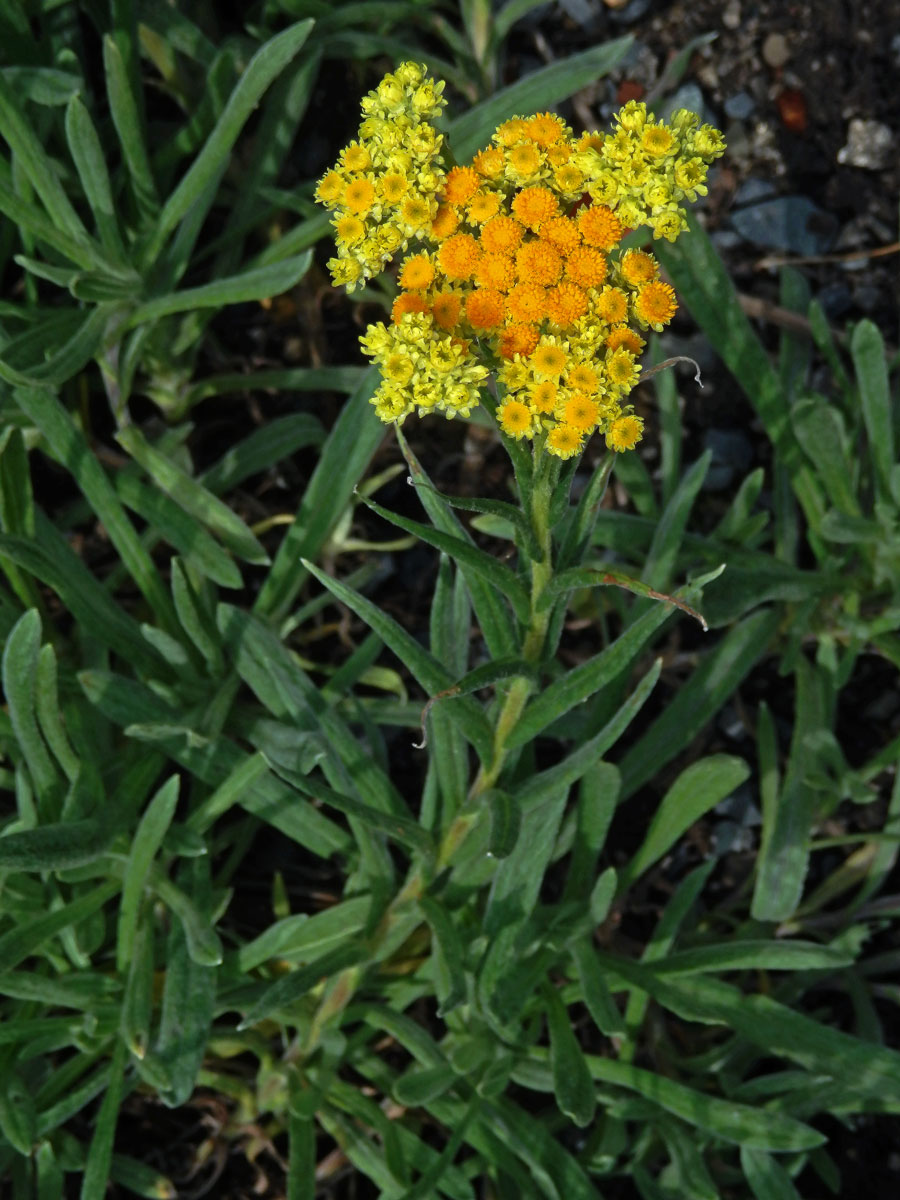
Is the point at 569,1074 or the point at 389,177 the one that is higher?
the point at 389,177

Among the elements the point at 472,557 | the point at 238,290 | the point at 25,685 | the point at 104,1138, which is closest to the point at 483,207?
the point at 472,557

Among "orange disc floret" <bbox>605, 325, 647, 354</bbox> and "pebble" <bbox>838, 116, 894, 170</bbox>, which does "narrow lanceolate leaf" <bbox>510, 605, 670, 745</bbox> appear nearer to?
"orange disc floret" <bbox>605, 325, 647, 354</bbox>

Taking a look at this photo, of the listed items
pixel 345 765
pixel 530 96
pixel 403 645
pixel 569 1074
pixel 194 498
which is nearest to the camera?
pixel 403 645

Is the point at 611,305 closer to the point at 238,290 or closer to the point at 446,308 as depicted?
the point at 446,308

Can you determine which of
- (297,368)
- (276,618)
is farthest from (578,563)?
(297,368)

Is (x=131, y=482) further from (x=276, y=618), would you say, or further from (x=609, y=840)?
(x=609, y=840)

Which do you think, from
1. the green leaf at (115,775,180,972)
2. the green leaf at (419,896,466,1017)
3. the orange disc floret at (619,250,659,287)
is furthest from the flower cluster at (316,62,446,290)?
the green leaf at (419,896,466,1017)

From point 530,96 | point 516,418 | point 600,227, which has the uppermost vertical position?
point 600,227
